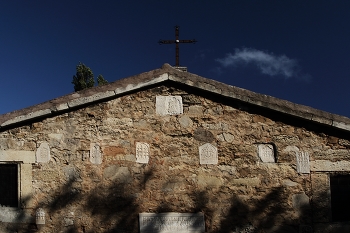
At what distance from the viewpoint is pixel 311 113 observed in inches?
169

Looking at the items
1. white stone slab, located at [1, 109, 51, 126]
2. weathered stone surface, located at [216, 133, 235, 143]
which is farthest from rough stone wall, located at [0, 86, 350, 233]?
white stone slab, located at [1, 109, 51, 126]

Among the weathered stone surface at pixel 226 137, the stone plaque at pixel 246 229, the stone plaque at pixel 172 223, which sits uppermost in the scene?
the weathered stone surface at pixel 226 137

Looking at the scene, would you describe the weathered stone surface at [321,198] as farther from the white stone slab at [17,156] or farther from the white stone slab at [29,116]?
the white stone slab at [17,156]

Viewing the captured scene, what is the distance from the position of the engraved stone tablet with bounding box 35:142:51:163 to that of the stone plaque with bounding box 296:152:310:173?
3469 millimetres

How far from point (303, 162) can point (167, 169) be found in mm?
1892

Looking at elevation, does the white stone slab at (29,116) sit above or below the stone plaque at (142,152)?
above

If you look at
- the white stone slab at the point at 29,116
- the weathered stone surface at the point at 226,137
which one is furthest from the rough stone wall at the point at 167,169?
the white stone slab at the point at 29,116

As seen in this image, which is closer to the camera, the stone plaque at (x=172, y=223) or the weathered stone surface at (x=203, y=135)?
the stone plaque at (x=172, y=223)

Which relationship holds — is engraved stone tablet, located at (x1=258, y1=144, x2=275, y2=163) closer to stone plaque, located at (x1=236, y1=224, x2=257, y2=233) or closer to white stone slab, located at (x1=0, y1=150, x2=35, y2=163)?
stone plaque, located at (x1=236, y1=224, x2=257, y2=233)

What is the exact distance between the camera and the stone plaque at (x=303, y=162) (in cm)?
430

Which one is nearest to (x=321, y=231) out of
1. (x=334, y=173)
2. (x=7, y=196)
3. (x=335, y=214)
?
(x=335, y=214)

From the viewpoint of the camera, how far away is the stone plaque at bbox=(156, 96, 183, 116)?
446 centimetres

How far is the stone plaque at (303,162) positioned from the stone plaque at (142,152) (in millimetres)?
2098

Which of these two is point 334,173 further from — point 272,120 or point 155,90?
point 155,90
